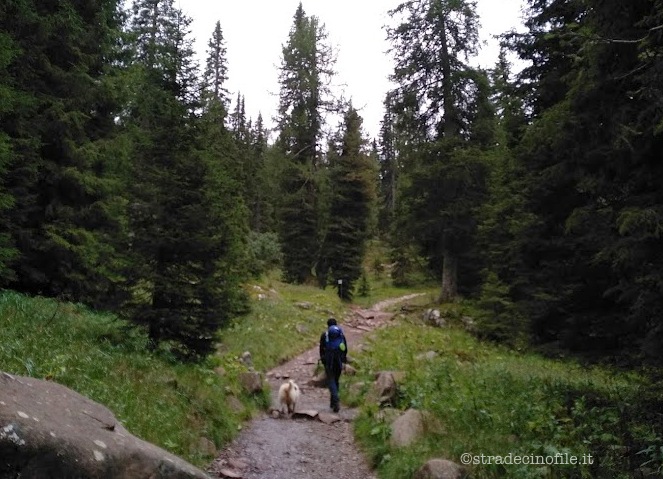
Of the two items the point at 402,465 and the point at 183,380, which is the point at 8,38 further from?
the point at 402,465

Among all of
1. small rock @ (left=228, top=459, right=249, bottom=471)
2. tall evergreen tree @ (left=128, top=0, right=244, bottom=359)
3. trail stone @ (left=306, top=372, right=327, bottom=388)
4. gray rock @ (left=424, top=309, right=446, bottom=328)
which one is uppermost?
tall evergreen tree @ (left=128, top=0, right=244, bottom=359)

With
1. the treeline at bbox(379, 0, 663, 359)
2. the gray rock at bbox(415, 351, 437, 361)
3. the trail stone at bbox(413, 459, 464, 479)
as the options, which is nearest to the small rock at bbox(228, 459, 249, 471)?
the trail stone at bbox(413, 459, 464, 479)

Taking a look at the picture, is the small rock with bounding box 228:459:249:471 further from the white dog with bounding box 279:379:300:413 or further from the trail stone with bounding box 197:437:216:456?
the white dog with bounding box 279:379:300:413

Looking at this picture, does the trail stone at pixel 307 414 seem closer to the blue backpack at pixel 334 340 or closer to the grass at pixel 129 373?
the grass at pixel 129 373

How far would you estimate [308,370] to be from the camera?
16422 millimetres

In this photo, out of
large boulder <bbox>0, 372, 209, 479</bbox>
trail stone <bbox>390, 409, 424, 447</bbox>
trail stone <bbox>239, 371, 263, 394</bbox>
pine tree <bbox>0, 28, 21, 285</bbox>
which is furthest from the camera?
trail stone <bbox>239, 371, 263, 394</bbox>

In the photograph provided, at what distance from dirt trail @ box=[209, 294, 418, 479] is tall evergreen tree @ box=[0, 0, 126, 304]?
245 inches

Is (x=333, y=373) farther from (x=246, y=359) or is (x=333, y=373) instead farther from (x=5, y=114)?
(x=5, y=114)

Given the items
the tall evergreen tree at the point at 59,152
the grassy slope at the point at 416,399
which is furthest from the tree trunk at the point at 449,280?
the tall evergreen tree at the point at 59,152

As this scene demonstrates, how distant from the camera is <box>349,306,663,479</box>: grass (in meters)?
5.40

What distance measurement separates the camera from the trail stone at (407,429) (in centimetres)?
784

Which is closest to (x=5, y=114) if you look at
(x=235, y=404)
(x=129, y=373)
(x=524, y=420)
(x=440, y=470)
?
(x=129, y=373)

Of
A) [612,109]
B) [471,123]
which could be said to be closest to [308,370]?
[612,109]

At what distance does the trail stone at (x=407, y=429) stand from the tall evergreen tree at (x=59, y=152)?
8.47m
